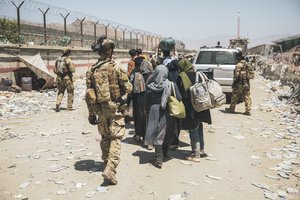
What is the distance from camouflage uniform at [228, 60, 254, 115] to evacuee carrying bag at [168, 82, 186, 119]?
4.55 metres

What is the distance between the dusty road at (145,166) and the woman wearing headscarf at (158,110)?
0.44 meters

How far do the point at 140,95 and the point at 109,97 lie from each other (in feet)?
7.17

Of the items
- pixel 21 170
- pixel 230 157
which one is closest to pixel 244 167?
pixel 230 157

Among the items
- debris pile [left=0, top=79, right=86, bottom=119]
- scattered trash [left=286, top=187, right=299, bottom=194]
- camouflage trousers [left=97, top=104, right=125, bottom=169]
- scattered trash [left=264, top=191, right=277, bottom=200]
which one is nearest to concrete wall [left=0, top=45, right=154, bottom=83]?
debris pile [left=0, top=79, right=86, bottom=119]

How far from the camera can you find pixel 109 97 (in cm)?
427

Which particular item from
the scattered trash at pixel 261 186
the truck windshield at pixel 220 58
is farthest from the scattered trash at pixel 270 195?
the truck windshield at pixel 220 58

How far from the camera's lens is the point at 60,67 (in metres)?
9.07

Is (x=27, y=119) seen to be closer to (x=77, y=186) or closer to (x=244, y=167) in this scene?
(x=77, y=186)

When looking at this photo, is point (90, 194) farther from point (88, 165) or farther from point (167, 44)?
point (167, 44)

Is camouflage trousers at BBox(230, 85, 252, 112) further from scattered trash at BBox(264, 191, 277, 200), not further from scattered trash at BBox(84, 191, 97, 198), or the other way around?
scattered trash at BBox(84, 191, 97, 198)

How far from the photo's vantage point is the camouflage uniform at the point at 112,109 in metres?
4.30

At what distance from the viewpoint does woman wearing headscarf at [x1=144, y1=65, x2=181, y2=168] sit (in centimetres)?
498

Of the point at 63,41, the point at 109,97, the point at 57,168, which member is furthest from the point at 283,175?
the point at 63,41

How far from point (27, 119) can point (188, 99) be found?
523 cm
